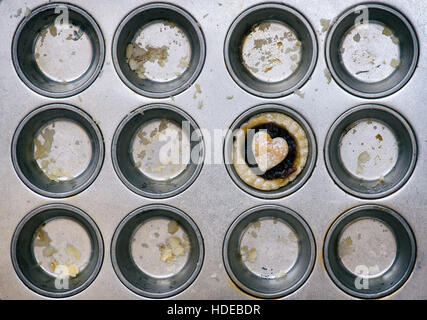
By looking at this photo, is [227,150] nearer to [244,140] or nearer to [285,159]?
[244,140]

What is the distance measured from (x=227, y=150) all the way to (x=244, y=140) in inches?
2.3

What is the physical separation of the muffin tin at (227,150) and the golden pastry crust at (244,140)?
0.07 ft

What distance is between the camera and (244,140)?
1013mm

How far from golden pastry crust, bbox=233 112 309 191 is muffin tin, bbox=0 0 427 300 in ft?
0.07

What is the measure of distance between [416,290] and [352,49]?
2.22 ft

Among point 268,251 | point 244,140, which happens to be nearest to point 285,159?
point 244,140

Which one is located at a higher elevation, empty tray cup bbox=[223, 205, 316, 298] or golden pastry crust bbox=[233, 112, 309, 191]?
golden pastry crust bbox=[233, 112, 309, 191]

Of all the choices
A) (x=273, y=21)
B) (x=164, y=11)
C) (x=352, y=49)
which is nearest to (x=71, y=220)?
(x=164, y=11)

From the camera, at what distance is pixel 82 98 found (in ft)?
3.27

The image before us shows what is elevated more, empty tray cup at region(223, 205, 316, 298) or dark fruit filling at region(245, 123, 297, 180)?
dark fruit filling at region(245, 123, 297, 180)

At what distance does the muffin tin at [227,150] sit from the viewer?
3.22 feet

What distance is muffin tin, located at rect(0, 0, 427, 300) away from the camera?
980mm

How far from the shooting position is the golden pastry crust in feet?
3.28

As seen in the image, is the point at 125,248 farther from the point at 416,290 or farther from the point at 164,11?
the point at 416,290
